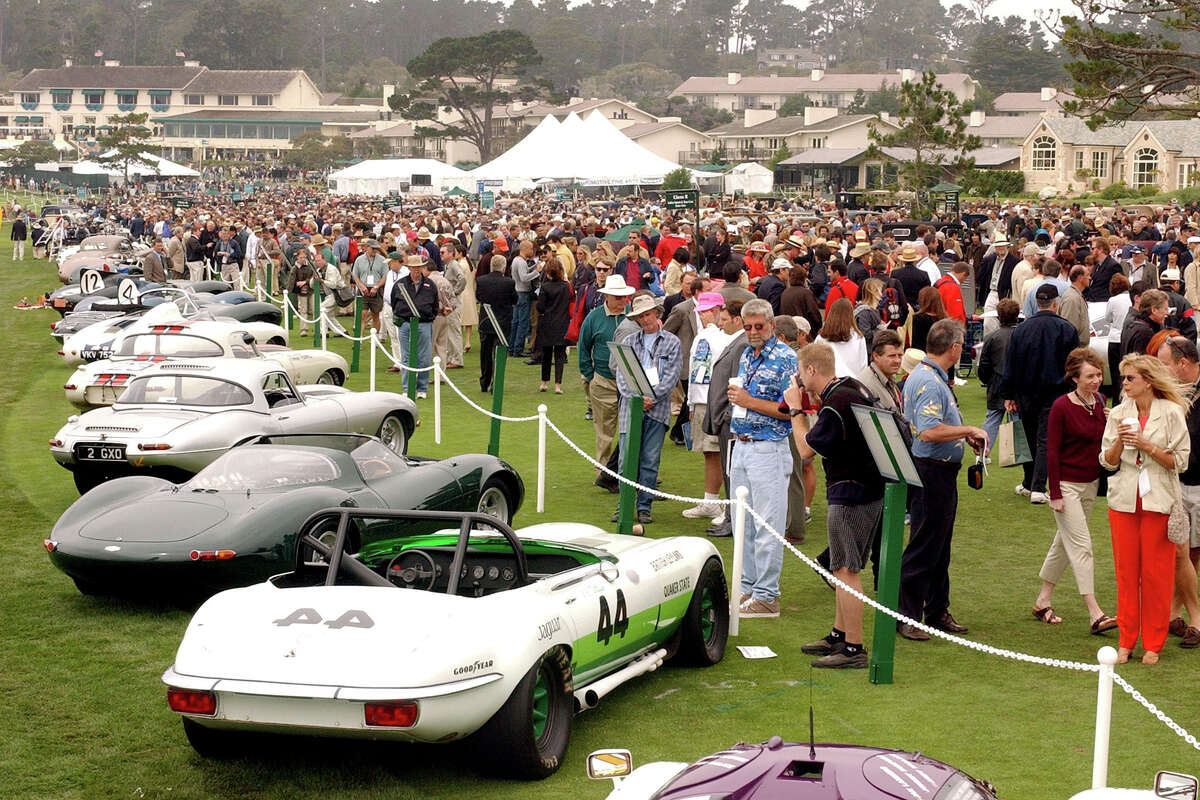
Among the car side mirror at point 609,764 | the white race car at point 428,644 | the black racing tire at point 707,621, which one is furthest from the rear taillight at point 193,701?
the black racing tire at point 707,621

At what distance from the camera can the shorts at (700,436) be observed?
11930 millimetres

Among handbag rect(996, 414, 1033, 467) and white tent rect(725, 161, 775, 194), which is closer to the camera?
handbag rect(996, 414, 1033, 467)

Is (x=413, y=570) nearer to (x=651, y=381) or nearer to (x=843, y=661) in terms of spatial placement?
(x=843, y=661)

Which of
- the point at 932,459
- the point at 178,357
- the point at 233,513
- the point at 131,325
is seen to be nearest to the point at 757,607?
the point at 932,459

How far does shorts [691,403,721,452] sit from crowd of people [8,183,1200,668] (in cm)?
3

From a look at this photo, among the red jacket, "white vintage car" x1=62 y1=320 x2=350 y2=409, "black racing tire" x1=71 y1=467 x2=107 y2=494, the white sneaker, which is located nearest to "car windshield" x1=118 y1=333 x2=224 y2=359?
"white vintage car" x1=62 y1=320 x2=350 y2=409

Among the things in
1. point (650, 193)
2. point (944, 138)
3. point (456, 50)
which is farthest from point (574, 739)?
point (456, 50)

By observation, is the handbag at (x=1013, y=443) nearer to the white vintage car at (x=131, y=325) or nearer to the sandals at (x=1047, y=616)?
the sandals at (x=1047, y=616)

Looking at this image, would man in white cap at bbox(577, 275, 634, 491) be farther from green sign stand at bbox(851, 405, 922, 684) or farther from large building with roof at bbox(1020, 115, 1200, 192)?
large building with roof at bbox(1020, 115, 1200, 192)

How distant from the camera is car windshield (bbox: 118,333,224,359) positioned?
1712 centimetres

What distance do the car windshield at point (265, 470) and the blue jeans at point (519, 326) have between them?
1333 centimetres

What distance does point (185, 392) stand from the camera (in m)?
13.2

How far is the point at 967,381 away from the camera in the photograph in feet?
67.2

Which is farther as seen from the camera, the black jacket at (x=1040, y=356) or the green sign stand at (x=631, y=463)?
the black jacket at (x=1040, y=356)
